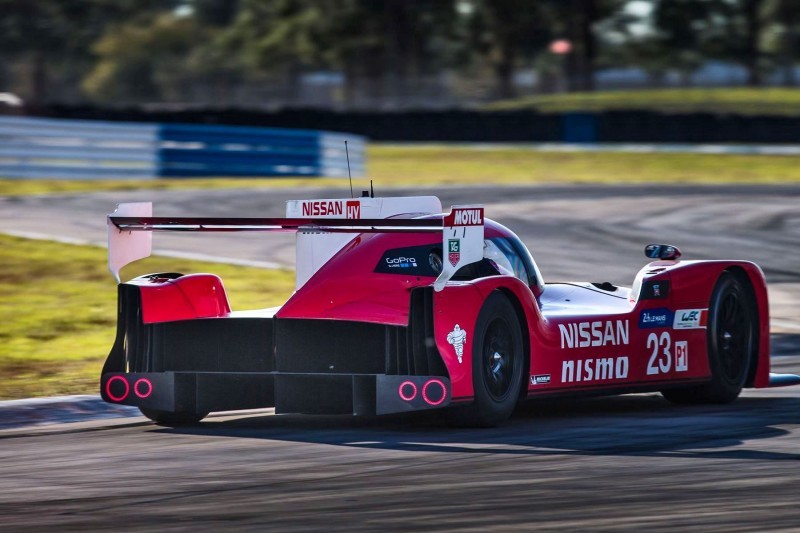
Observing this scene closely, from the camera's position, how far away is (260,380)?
25.7 feet

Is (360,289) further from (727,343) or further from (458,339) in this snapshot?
(727,343)

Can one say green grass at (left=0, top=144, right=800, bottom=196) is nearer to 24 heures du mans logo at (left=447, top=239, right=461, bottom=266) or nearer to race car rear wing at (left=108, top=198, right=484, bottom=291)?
race car rear wing at (left=108, top=198, right=484, bottom=291)

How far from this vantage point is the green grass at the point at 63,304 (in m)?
10.3

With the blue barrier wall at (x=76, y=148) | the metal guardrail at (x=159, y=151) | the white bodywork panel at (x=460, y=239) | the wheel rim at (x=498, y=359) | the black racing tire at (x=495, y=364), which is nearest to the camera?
the white bodywork panel at (x=460, y=239)

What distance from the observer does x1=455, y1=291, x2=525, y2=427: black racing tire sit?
7.61 metres


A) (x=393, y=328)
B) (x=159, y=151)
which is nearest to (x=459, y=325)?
(x=393, y=328)

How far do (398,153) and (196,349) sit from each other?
3589 cm

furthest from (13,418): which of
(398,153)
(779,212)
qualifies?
(398,153)

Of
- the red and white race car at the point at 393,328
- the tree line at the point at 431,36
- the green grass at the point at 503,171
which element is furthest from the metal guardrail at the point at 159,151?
the tree line at the point at 431,36

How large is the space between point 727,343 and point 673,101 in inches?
2090

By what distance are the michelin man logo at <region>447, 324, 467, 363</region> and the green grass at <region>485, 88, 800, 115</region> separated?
159 feet

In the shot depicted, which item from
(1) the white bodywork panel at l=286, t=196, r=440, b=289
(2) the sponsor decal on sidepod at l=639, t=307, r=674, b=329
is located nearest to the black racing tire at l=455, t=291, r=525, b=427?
(1) the white bodywork panel at l=286, t=196, r=440, b=289

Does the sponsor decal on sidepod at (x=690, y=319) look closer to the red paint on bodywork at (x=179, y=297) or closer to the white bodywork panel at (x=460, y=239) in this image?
the white bodywork panel at (x=460, y=239)

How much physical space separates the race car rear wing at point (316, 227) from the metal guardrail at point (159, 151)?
19.1 m
